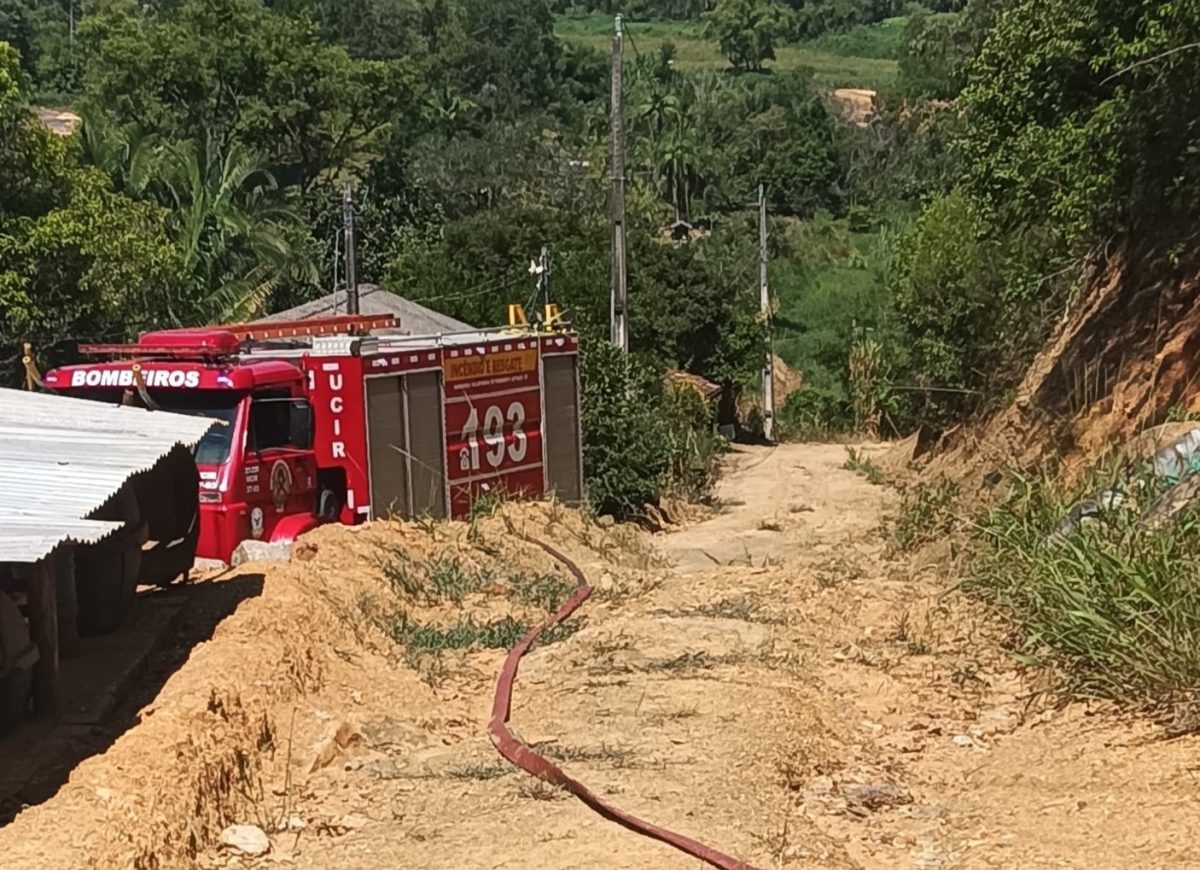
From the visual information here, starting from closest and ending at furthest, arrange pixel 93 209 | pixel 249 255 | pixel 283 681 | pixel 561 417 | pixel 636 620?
pixel 283 681 → pixel 636 620 → pixel 561 417 → pixel 93 209 → pixel 249 255

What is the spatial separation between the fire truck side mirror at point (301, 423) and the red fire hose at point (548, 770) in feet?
12.3

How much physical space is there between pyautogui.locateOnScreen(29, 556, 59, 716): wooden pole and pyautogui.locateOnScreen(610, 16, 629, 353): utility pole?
21.5 metres

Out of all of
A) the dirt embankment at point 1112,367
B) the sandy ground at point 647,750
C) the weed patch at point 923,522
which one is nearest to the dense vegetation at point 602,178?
the dirt embankment at point 1112,367

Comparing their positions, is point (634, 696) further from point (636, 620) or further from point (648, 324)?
point (648, 324)

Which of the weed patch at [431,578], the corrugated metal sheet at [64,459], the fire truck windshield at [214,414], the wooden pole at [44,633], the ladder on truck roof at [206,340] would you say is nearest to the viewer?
the corrugated metal sheet at [64,459]

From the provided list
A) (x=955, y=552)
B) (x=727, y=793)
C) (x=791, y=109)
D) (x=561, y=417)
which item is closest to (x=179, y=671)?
(x=727, y=793)

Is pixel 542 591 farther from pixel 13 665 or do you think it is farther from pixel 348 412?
pixel 13 665

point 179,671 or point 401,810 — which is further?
point 179,671

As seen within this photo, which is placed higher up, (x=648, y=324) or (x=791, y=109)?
(x=791, y=109)

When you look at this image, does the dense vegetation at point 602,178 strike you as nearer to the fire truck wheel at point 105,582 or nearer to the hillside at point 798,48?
the hillside at point 798,48

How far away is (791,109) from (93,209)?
62930 millimetres

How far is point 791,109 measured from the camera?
275 feet

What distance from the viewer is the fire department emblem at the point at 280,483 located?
1336cm

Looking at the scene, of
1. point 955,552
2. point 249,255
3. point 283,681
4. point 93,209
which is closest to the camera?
point 283,681
